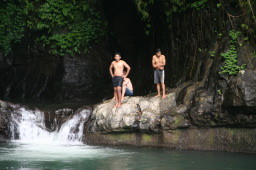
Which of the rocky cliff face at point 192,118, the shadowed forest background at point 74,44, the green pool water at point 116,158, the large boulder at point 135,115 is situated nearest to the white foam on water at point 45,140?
the green pool water at point 116,158

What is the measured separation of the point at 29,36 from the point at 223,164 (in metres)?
13.5

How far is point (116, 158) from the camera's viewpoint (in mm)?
8984

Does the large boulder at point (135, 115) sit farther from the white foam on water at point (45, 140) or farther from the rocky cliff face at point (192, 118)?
the white foam on water at point (45, 140)

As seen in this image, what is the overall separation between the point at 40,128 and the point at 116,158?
4222mm

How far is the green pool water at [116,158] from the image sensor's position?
8164 mm

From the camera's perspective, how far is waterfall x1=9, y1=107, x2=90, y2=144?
11.9 metres

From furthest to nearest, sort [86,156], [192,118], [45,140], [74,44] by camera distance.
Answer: [74,44] → [45,140] → [192,118] → [86,156]

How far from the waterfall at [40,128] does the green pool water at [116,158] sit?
4.60 ft

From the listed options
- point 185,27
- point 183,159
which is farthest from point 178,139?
point 185,27

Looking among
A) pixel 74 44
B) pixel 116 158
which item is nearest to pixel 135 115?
pixel 116 158

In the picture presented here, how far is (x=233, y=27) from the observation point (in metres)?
10.3

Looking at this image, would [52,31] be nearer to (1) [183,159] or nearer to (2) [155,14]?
(2) [155,14]

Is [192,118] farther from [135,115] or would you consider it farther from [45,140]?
[45,140]

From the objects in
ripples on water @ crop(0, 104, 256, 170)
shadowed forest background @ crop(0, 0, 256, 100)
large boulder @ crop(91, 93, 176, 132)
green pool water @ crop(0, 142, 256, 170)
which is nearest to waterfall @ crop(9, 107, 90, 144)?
ripples on water @ crop(0, 104, 256, 170)
